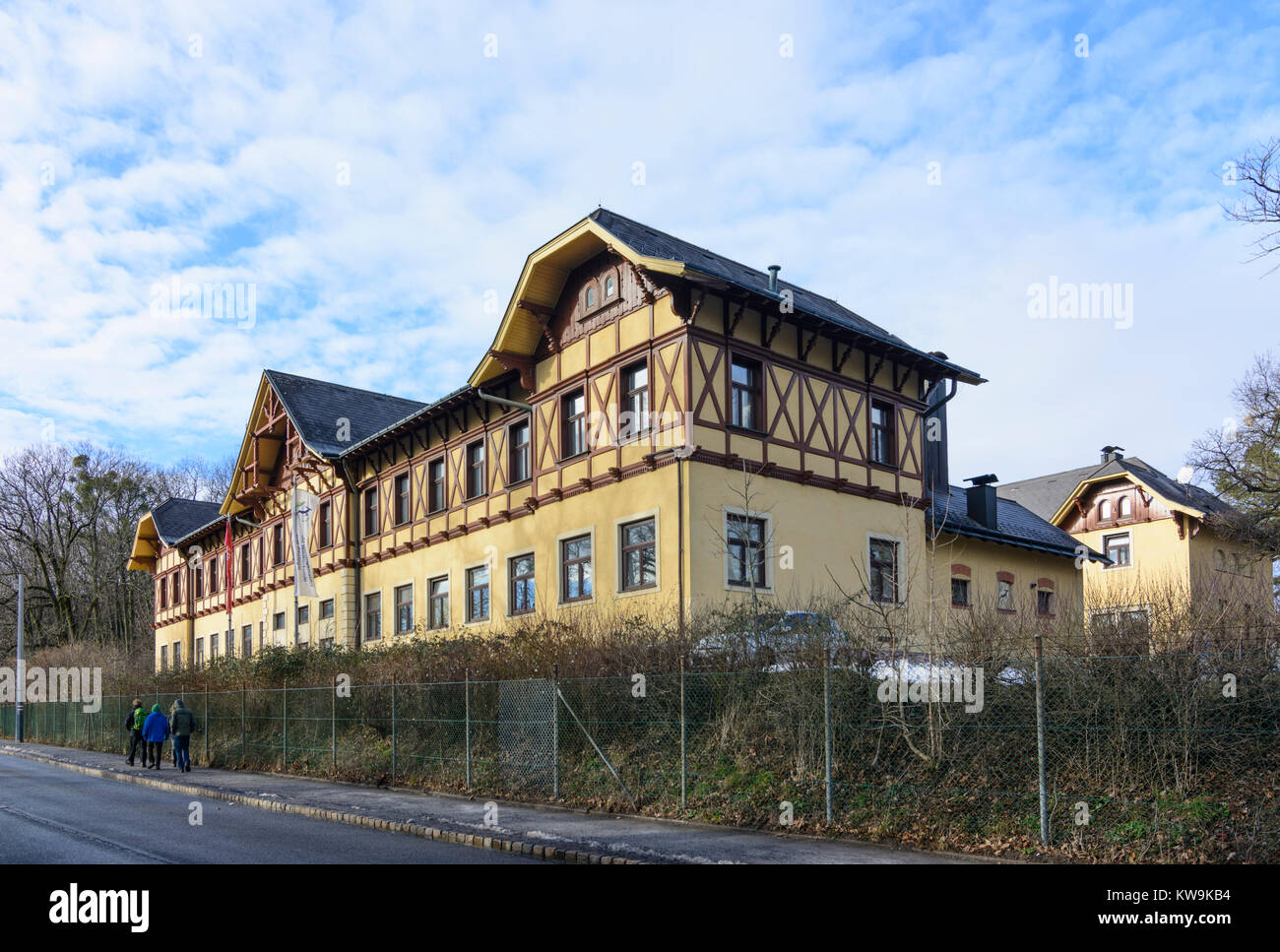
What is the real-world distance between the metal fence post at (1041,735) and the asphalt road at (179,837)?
519 cm

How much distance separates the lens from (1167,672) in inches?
408

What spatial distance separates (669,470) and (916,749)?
11040 mm

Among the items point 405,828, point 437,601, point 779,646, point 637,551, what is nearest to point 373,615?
point 437,601

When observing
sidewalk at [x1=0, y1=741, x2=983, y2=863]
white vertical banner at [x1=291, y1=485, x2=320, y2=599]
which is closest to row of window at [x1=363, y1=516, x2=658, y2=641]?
white vertical banner at [x1=291, y1=485, x2=320, y2=599]

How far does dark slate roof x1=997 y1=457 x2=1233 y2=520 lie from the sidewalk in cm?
2799

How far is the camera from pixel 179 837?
44.2 ft

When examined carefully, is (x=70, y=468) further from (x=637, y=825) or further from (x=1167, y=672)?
(x=1167, y=672)

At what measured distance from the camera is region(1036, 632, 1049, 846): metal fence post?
34.4 ft

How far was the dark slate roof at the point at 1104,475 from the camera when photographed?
43.4m

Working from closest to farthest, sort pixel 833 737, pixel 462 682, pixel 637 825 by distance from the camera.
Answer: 1. pixel 833 737
2. pixel 637 825
3. pixel 462 682

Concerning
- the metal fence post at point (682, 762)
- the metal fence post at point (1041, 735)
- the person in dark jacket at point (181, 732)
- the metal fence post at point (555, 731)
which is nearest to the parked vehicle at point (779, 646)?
the metal fence post at point (682, 762)

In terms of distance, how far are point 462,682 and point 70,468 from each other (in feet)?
178
